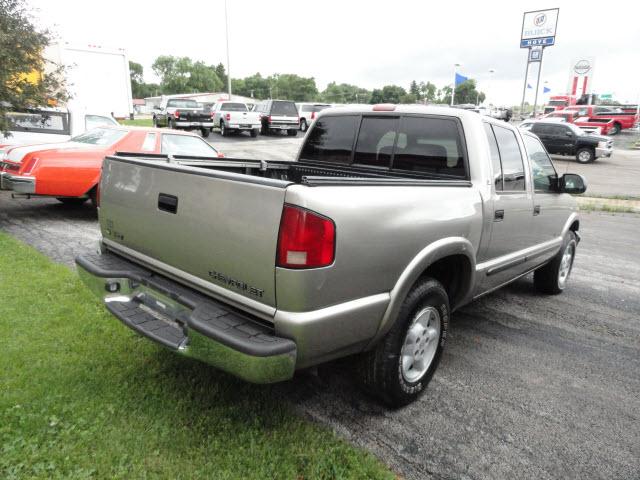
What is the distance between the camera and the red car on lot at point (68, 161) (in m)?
7.03

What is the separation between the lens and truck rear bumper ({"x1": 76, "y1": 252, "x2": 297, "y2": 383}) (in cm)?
217

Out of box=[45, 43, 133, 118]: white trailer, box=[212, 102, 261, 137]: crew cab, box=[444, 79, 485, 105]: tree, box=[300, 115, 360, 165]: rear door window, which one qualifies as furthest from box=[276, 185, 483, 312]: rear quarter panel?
box=[444, 79, 485, 105]: tree

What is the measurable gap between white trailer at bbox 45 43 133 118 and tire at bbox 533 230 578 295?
Result: 15828mm

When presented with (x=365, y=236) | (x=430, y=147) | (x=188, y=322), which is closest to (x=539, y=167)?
(x=430, y=147)

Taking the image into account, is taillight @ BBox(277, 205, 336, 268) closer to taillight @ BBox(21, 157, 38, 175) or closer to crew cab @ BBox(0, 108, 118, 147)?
taillight @ BBox(21, 157, 38, 175)

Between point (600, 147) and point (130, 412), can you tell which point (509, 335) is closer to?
point (130, 412)

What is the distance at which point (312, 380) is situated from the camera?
131 inches

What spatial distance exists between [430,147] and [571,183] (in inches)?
76.3

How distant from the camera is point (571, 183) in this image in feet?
15.4

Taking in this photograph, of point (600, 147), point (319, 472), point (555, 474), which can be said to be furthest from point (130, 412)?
point (600, 147)

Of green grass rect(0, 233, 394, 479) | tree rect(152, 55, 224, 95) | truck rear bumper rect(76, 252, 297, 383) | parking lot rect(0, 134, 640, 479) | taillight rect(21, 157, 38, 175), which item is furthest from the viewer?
tree rect(152, 55, 224, 95)

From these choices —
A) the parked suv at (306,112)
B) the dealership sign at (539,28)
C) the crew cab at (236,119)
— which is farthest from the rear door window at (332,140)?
the dealership sign at (539,28)

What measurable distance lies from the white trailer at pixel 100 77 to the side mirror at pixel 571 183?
52.3 ft

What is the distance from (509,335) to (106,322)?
11.4 ft
